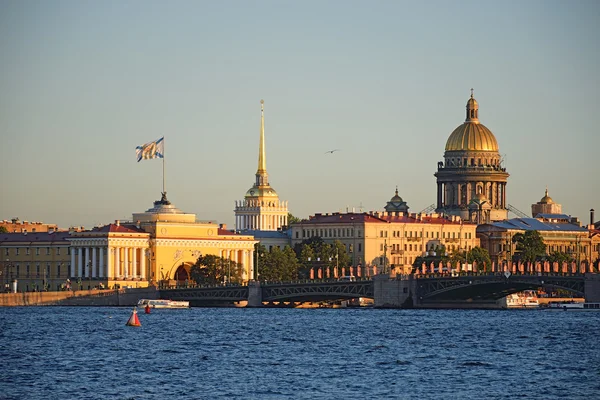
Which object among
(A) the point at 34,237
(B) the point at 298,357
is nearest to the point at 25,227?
(A) the point at 34,237

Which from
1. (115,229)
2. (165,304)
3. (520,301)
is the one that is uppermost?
(115,229)

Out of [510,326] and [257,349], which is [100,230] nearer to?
[510,326]

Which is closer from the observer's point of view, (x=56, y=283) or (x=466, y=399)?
(x=466, y=399)

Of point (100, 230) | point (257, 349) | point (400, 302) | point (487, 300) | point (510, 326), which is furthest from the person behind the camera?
point (100, 230)

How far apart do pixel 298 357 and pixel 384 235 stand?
105554 millimetres

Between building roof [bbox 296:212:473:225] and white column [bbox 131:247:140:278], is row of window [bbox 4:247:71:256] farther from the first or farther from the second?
building roof [bbox 296:212:473:225]

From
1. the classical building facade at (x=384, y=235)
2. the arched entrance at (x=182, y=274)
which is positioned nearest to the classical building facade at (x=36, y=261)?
the arched entrance at (x=182, y=274)

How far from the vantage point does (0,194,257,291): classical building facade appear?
16225 cm

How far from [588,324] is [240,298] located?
34997mm

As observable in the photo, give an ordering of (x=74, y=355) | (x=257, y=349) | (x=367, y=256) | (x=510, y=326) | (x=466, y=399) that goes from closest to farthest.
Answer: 1. (x=466, y=399)
2. (x=74, y=355)
3. (x=257, y=349)
4. (x=510, y=326)
5. (x=367, y=256)

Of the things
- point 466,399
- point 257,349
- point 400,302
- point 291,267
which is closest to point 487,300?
point 400,302

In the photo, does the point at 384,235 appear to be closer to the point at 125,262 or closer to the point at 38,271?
the point at 125,262

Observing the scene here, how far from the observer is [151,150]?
155250 mm

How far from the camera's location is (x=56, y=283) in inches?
6614
